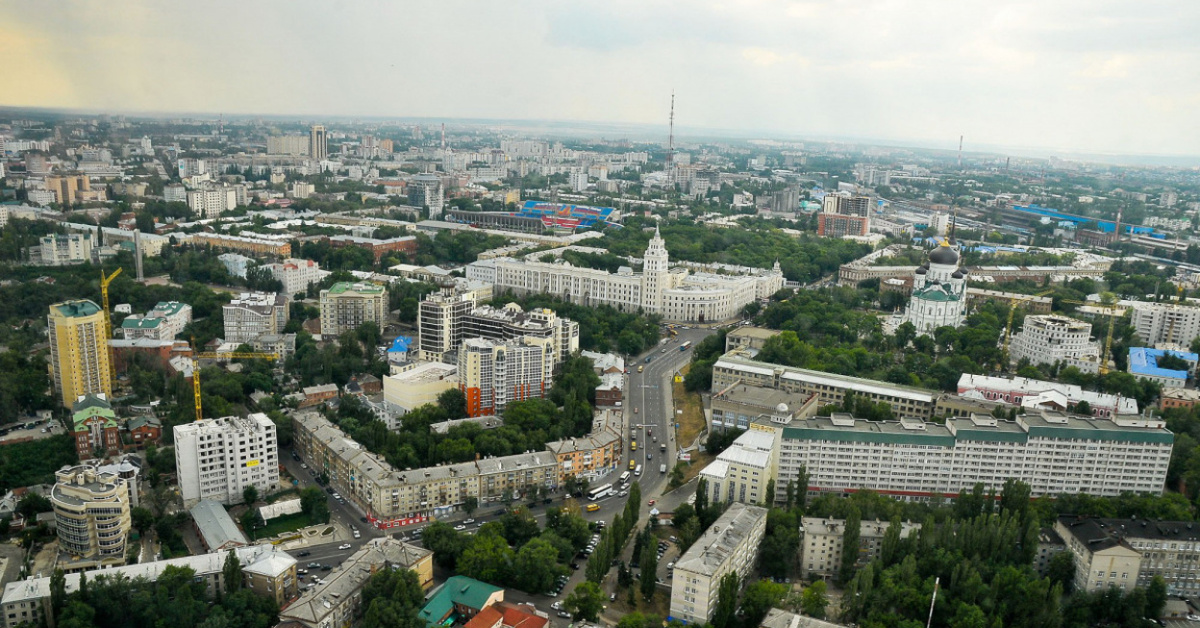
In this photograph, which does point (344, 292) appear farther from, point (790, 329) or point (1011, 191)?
point (1011, 191)

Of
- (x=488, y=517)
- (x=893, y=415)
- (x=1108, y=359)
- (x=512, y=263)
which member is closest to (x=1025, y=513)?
(x=893, y=415)

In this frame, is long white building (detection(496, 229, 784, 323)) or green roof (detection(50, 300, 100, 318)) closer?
green roof (detection(50, 300, 100, 318))

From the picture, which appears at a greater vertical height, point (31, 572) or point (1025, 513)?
point (1025, 513)

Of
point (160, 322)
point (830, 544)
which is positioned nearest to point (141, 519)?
point (160, 322)

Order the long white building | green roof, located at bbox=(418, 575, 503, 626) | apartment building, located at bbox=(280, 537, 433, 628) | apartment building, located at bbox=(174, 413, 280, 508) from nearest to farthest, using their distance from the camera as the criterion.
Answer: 1. apartment building, located at bbox=(280, 537, 433, 628)
2. green roof, located at bbox=(418, 575, 503, 626)
3. apartment building, located at bbox=(174, 413, 280, 508)
4. the long white building

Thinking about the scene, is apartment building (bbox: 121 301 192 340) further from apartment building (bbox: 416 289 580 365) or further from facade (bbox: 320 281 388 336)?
apartment building (bbox: 416 289 580 365)

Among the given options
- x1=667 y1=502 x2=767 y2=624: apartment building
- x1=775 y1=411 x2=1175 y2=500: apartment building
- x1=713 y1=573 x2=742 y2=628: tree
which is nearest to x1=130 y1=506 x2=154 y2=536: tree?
x1=667 y1=502 x2=767 y2=624: apartment building

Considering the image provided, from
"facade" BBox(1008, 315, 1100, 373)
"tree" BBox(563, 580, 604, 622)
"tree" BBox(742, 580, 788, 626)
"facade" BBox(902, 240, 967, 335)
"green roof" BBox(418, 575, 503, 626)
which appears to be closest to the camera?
"green roof" BBox(418, 575, 503, 626)
